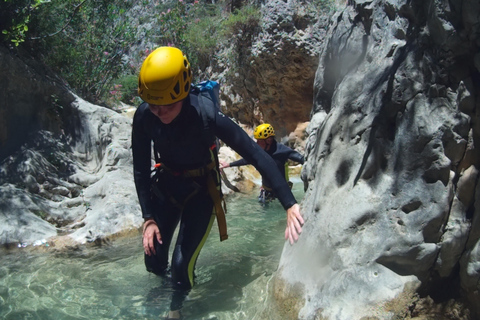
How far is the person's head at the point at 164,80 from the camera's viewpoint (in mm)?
2453

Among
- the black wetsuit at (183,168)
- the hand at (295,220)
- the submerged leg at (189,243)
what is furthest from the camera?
the submerged leg at (189,243)

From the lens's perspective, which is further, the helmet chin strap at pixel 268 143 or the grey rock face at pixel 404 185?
the helmet chin strap at pixel 268 143

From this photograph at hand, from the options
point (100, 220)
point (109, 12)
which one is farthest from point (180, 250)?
point (109, 12)

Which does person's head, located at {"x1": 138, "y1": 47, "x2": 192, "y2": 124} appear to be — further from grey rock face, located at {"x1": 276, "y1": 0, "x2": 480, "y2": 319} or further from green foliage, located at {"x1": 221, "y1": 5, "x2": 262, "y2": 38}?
green foliage, located at {"x1": 221, "y1": 5, "x2": 262, "y2": 38}

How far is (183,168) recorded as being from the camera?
121 inches

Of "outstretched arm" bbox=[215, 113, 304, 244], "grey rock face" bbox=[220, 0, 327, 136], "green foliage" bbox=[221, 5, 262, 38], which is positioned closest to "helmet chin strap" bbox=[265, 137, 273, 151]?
"outstretched arm" bbox=[215, 113, 304, 244]

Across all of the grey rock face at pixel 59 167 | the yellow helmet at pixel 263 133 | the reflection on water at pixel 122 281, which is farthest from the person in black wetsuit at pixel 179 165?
the yellow helmet at pixel 263 133

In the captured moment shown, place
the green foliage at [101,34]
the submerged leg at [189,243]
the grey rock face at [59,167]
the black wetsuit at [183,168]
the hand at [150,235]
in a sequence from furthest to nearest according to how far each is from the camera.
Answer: the green foliage at [101,34] → the grey rock face at [59,167] → the submerged leg at [189,243] → the hand at [150,235] → the black wetsuit at [183,168]

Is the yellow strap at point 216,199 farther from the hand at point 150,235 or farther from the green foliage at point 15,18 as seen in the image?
the green foliage at point 15,18

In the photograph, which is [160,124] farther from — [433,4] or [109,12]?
[109,12]

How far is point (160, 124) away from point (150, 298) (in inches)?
53.6

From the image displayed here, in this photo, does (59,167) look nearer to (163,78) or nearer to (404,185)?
(163,78)

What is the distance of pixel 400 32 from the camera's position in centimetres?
270

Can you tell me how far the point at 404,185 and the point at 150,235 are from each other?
1594 millimetres
